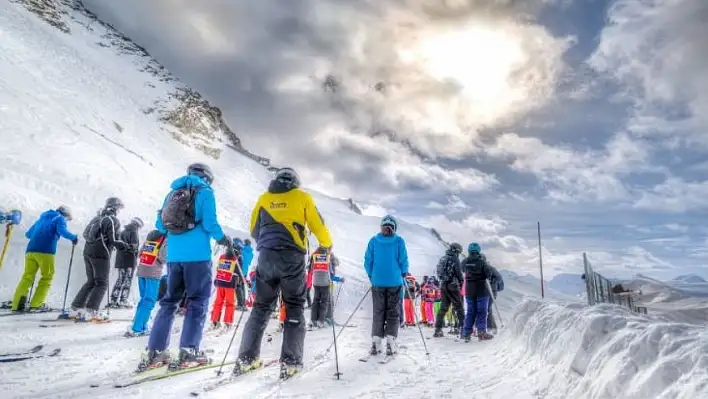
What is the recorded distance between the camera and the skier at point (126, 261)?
9109 mm

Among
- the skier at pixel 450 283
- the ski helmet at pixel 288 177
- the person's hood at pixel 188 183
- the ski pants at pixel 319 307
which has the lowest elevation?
the ski pants at pixel 319 307

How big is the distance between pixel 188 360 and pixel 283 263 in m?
1.44

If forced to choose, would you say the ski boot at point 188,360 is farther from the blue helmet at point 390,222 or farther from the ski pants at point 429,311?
the ski pants at point 429,311

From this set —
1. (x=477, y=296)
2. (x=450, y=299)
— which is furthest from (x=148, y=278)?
(x=450, y=299)

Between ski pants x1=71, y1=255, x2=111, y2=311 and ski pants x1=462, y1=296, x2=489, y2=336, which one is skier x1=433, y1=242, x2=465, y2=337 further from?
ski pants x1=71, y1=255, x2=111, y2=311

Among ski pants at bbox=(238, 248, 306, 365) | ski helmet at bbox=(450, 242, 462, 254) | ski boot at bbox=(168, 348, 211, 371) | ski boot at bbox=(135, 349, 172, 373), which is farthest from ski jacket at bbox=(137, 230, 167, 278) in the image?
ski helmet at bbox=(450, 242, 462, 254)

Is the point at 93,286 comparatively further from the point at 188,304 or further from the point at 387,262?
the point at 387,262

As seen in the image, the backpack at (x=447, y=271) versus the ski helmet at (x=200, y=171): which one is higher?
the ski helmet at (x=200, y=171)

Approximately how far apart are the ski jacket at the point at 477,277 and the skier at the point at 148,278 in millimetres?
6049

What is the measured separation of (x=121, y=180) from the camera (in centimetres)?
2642

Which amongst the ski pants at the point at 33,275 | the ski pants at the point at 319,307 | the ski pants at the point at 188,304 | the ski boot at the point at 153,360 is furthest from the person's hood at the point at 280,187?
the ski pants at the point at 33,275

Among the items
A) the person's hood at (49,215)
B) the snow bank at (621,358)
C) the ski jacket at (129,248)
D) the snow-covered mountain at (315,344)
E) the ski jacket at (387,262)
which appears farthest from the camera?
the ski jacket at (129,248)

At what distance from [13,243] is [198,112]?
69.7 m

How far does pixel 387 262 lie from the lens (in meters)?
6.43
